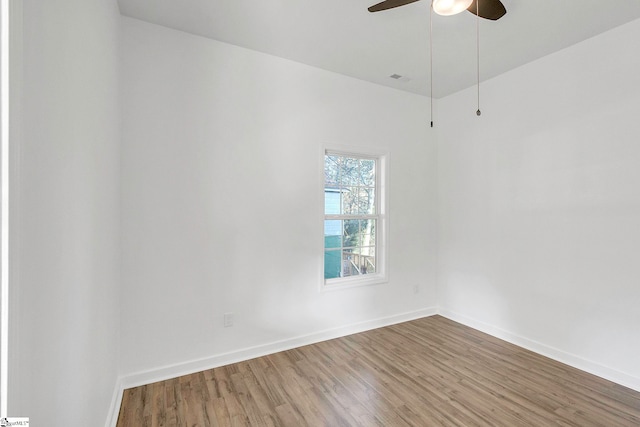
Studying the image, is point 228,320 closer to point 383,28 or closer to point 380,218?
point 380,218

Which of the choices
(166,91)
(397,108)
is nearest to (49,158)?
(166,91)

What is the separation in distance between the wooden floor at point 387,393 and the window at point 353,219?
2.91 feet

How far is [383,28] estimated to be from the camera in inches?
100

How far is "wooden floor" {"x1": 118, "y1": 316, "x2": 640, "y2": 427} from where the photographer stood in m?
2.03

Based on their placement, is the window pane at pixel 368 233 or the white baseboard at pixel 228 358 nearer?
the white baseboard at pixel 228 358

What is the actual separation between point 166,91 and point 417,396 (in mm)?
3153

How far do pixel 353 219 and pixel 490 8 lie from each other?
2.29 metres

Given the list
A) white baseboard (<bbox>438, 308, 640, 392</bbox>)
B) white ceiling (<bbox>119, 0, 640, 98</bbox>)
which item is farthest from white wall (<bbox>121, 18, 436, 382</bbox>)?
white baseboard (<bbox>438, 308, 640, 392</bbox>)

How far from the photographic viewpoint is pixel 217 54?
2721mm

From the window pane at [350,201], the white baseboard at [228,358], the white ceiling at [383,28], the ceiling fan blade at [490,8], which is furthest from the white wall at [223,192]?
the ceiling fan blade at [490,8]

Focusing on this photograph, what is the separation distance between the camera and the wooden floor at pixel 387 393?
203cm

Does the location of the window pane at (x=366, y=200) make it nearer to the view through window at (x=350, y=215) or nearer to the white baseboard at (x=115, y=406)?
the view through window at (x=350, y=215)

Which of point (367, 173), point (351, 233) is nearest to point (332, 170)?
point (367, 173)

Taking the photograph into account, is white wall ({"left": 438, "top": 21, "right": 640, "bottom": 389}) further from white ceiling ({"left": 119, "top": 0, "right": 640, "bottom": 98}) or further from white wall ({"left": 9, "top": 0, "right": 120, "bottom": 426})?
white wall ({"left": 9, "top": 0, "right": 120, "bottom": 426})
